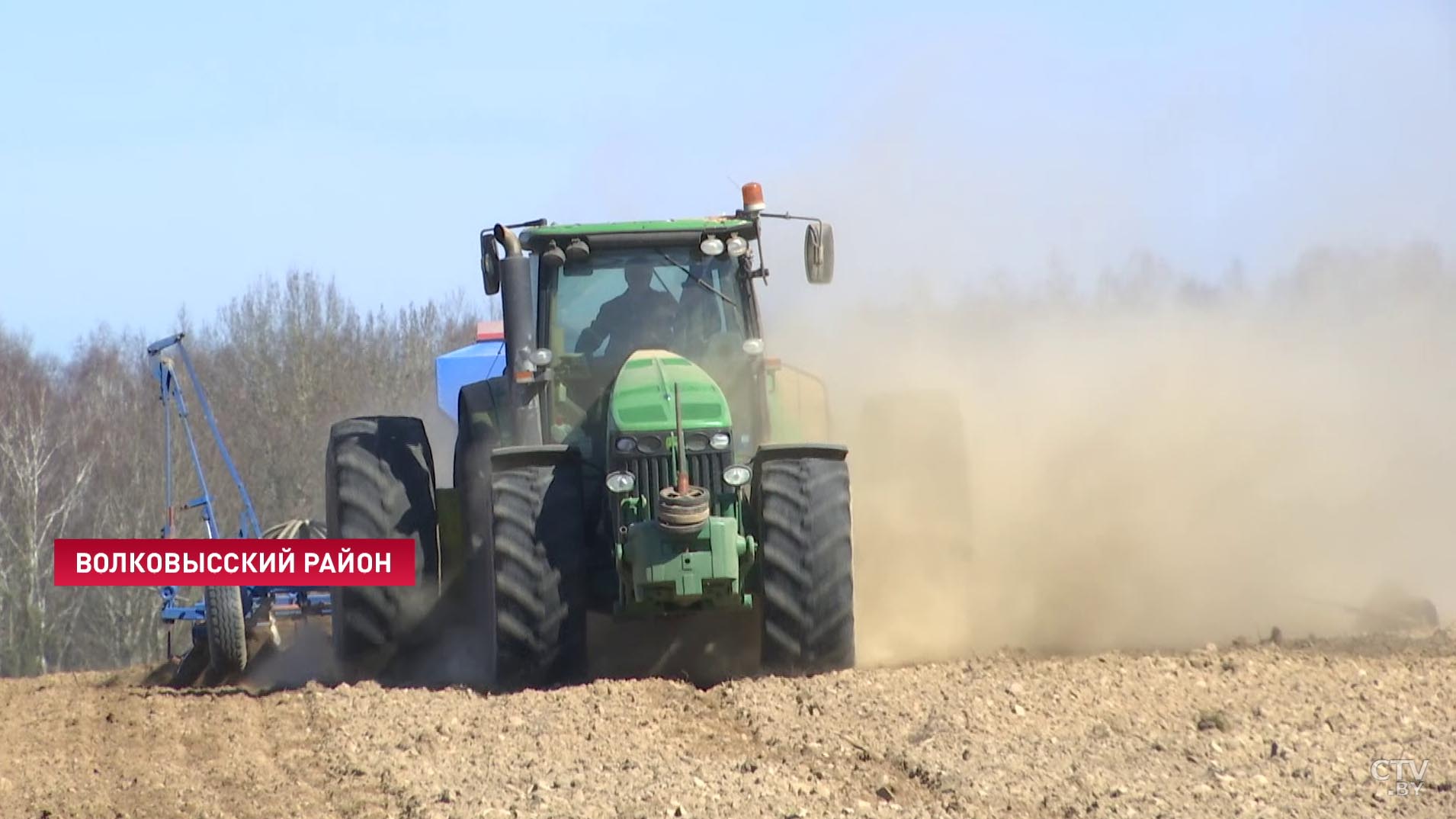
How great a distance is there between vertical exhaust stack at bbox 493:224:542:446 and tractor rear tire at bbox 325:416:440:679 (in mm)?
892

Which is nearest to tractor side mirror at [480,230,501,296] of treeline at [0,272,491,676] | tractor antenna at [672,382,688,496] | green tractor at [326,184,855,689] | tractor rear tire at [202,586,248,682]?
green tractor at [326,184,855,689]

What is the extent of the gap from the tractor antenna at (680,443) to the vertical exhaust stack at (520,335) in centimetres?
98

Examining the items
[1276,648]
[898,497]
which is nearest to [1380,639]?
[1276,648]

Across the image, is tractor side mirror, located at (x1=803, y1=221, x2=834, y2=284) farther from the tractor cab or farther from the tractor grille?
the tractor grille

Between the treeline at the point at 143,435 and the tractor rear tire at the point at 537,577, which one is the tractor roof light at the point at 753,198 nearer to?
the tractor rear tire at the point at 537,577

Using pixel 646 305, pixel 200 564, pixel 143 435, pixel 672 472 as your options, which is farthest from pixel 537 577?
pixel 143 435

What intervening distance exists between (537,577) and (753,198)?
109 inches

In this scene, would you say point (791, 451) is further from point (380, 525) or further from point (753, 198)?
point (380, 525)

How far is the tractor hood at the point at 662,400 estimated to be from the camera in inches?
381

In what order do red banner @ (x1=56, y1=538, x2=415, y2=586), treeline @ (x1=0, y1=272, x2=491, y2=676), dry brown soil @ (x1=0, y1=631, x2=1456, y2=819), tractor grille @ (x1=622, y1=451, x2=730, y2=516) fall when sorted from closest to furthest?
1. dry brown soil @ (x1=0, y1=631, x2=1456, y2=819)
2. tractor grille @ (x1=622, y1=451, x2=730, y2=516)
3. red banner @ (x1=56, y1=538, x2=415, y2=586)
4. treeline @ (x1=0, y1=272, x2=491, y2=676)

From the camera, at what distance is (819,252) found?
1051 centimetres

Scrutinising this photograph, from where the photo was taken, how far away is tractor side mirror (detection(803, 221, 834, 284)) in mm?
10492

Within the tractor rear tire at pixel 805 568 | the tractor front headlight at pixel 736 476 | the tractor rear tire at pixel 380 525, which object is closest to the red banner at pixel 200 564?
the tractor rear tire at pixel 380 525

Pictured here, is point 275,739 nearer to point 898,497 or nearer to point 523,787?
point 523,787
